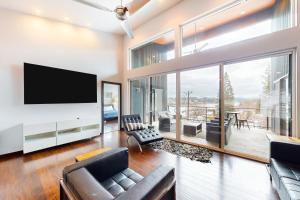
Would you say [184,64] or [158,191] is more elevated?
[184,64]

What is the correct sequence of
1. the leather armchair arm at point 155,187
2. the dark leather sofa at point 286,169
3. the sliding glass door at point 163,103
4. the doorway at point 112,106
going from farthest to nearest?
the doorway at point 112,106 → the sliding glass door at point 163,103 → the dark leather sofa at point 286,169 → the leather armchair arm at point 155,187

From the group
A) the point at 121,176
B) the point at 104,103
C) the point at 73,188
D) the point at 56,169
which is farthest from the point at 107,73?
the point at 73,188

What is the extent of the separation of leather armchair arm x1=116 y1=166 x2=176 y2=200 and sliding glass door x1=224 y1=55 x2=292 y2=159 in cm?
250

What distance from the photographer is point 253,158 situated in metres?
3.04

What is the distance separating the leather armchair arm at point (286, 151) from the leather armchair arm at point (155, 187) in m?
1.88

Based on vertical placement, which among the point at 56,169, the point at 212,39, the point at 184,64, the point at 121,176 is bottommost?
the point at 56,169

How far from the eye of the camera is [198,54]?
388cm

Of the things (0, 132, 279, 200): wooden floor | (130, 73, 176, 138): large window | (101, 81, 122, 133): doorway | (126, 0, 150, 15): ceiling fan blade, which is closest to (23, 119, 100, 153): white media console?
(0, 132, 279, 200): wooden floor

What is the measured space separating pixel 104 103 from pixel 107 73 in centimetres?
122

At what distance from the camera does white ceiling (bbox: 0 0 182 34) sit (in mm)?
3702

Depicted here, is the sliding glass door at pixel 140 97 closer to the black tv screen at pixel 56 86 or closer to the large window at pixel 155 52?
the large window at pixel 155 52

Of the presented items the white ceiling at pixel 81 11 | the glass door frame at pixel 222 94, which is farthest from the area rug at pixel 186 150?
the white ceiling at pixel 81 11

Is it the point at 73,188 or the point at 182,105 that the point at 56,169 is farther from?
the point at 182,105

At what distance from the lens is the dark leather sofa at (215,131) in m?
3.56
